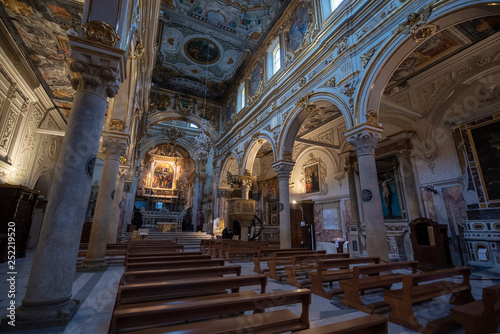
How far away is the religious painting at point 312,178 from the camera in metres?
14.0

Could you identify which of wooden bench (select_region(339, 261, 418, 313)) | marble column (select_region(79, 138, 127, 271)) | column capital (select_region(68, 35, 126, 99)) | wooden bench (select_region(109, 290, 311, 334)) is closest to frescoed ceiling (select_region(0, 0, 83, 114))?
marble column (select_region(79, 138, 127, 271))

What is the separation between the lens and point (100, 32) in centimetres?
359

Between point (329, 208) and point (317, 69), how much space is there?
24.6 ft

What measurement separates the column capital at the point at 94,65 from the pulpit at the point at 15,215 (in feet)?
19.1

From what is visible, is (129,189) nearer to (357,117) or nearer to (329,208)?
(329,208)

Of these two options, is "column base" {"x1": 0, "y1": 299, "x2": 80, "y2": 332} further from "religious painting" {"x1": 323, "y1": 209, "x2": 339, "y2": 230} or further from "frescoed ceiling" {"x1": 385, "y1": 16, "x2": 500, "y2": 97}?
"religious painting" {"x1": 323, "y1": 209, "x2": 339, "y2": 230}

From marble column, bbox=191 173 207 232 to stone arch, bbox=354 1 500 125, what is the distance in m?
18.2

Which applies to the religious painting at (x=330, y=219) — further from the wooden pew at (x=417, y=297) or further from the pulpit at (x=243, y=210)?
the wooden pew at (x=417, y=297)

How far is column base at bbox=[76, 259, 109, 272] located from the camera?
220 inches

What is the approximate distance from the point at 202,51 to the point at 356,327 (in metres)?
15.5

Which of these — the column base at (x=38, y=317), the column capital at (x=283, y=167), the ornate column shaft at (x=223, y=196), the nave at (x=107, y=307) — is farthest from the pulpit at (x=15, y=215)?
the ornate column shaft at (x=223, y=196)

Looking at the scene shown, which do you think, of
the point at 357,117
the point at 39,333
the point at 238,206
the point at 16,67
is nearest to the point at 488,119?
the point at 357,117

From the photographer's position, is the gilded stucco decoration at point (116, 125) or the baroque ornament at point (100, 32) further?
the gilded stucco decoration at point (116, 125)

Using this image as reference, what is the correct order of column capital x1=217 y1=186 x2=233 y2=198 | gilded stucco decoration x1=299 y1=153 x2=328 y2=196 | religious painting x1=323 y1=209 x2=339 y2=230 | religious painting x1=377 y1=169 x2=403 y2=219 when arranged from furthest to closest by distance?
column capital x1=217 y1=186 x2=233 y2=198, gilded stucco decoration x1=299 y1=153 x2=328 y2=196, religious painting x1=323 y1=209 x2=339 y2=230, religious painting x1=377 y1=169 x2=403 y2=219
